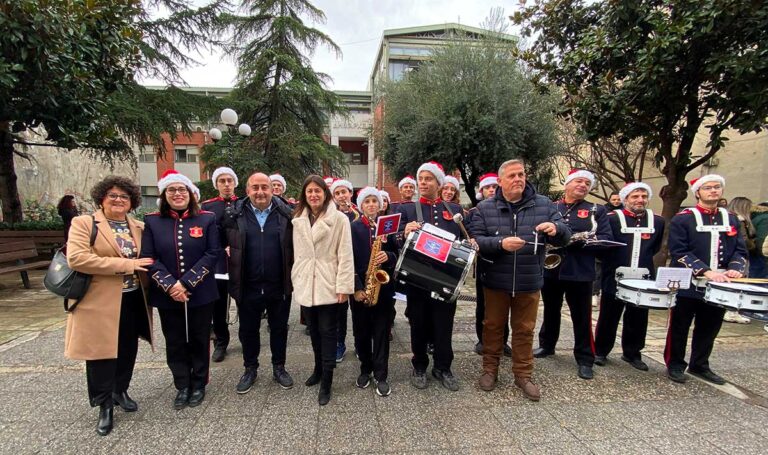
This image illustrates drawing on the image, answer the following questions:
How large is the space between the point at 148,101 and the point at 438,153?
31.7 ft

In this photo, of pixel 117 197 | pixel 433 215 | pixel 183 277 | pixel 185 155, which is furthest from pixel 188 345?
pixel 185 155

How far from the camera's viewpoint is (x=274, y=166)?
49.8ft

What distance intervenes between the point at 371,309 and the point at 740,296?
10.4ft

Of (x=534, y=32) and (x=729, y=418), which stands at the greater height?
(x=534, y=32)

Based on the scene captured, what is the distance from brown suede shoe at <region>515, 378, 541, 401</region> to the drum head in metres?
1.33

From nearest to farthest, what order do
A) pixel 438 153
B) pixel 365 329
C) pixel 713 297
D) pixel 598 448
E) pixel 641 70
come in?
pixel 598 448 → pixel 713 297 → pixel 365 329 → pixel 641 70 → pixel 438 153

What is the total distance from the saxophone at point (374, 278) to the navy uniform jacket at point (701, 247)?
2970 millimetres

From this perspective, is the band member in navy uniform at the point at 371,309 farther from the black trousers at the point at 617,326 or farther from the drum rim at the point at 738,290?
the drum rim at the point at 738,290

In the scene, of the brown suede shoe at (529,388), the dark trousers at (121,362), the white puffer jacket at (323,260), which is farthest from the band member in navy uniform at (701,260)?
the dark trousers at (121,362)

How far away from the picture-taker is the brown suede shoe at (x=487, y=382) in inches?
132

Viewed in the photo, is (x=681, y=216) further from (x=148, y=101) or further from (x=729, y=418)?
(x=148, y=101)

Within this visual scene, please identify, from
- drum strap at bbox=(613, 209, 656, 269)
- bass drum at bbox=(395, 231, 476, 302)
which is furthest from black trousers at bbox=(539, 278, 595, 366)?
bass drum at bbox=(395, 231, 476, 302)

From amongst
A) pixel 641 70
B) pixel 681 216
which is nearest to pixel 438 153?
pixel 641 70

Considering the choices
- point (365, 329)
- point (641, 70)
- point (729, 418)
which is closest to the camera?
point (729, 418)
